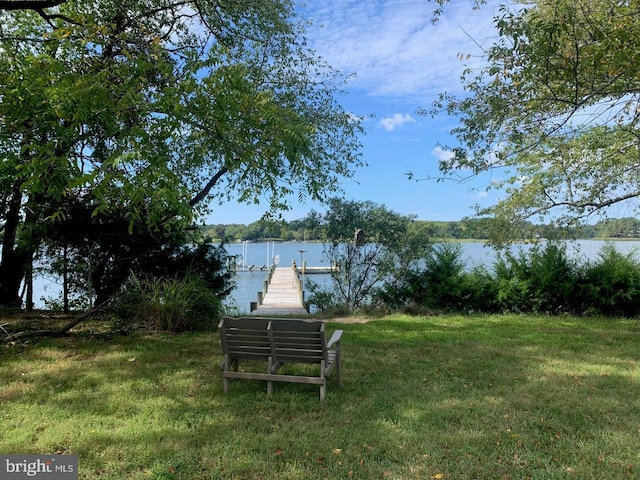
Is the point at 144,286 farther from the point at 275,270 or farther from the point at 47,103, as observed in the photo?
the point at 275,270

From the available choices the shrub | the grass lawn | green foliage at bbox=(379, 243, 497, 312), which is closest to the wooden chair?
the grass lawn

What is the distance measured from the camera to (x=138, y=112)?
15.4 ft

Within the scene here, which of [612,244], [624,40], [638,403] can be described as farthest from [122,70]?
[612,244]

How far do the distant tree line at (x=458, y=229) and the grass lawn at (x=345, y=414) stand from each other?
13.2ft

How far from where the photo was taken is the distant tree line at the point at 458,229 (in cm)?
991

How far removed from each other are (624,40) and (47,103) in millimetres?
7102

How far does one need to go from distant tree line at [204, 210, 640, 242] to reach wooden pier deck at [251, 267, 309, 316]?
2644mm

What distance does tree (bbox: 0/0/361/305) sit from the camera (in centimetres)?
452

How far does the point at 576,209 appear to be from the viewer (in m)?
9.90

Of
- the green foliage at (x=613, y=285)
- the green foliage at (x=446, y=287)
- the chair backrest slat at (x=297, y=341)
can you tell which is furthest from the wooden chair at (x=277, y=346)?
the green foliage at (x=613, y=285)

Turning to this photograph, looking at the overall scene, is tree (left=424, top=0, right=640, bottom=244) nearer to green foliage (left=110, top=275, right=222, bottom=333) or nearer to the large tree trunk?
green foliage (left=110, top=275, right=222, bottom=333)

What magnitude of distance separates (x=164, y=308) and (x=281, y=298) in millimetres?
10269

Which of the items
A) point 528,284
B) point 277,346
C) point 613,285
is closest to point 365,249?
point 528,284

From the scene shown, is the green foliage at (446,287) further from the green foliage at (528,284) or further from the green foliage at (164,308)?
the green foliage at (164,308)
